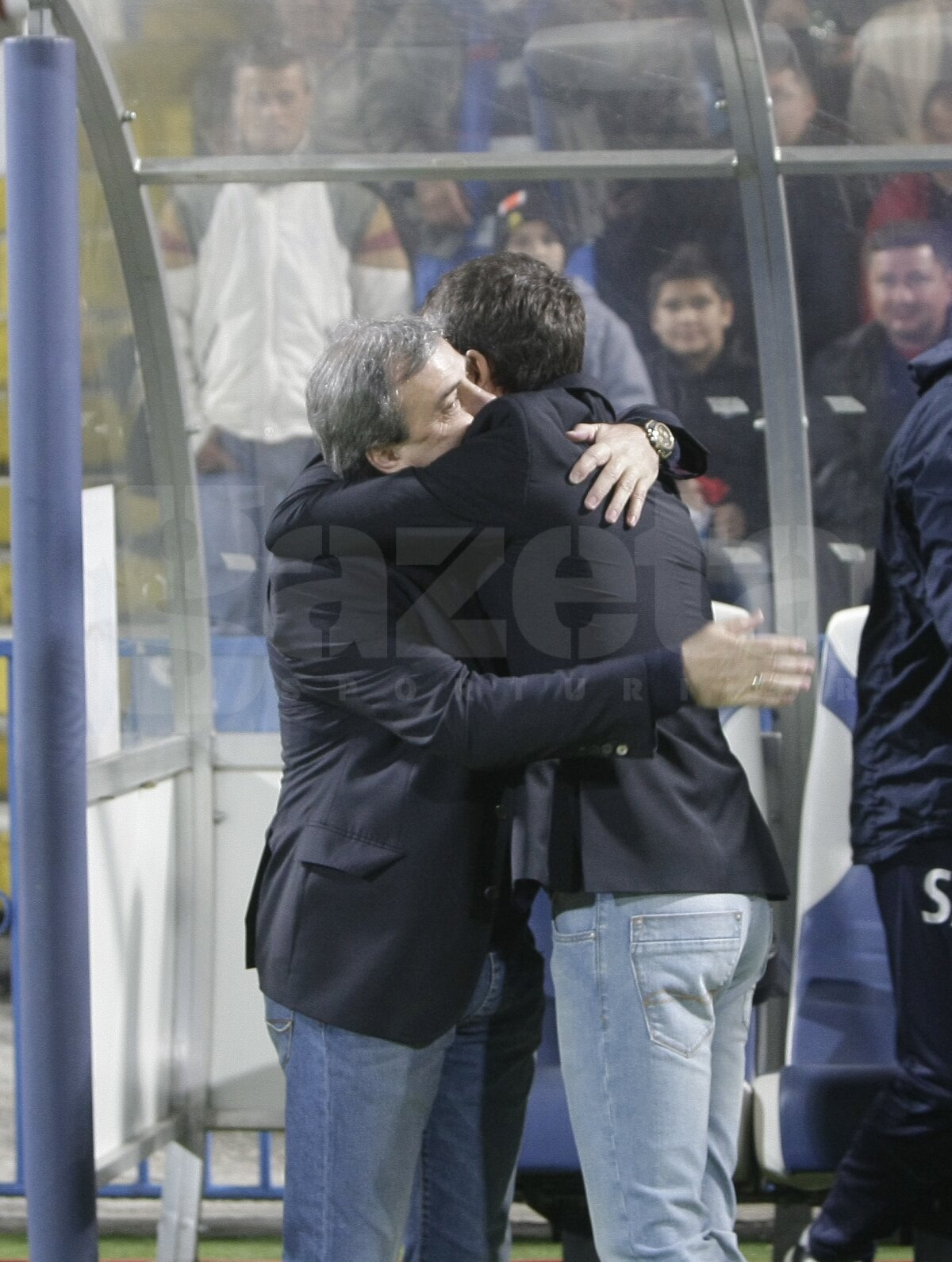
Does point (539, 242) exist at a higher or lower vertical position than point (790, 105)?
lower

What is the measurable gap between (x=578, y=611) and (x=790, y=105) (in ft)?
4.81

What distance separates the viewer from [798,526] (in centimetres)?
312

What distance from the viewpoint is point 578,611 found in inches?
79.0

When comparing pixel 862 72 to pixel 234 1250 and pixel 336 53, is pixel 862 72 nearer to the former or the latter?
pixel 336 53

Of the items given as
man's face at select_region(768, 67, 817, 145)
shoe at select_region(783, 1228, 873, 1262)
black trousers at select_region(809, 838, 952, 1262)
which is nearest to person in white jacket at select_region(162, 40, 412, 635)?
man's face at select_region(768, 67, 817, 145)

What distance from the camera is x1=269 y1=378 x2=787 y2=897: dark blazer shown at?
1.98 meters

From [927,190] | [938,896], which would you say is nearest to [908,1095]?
[938,896]

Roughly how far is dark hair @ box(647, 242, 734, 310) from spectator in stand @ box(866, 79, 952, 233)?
0.99 ft

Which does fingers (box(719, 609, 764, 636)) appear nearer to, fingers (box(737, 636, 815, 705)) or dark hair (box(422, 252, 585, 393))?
fingers (box(737, 636, 815, 705))

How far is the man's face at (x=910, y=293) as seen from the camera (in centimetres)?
313

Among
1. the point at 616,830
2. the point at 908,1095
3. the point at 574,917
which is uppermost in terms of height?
the point at 616,830

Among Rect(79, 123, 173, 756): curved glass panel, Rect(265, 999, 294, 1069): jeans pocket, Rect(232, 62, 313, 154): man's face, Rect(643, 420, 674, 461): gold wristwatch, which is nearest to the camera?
Rect(265, 999, 294, 1069): jeans pocket

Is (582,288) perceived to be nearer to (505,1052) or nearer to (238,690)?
(238,690)

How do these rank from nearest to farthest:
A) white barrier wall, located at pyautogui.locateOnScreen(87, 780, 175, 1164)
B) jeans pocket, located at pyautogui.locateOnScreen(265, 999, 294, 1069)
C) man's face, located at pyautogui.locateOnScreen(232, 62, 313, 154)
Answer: jeans pocket, located at pyautogui.locateOnScreen(265, 999, 294, 1069) → white barrier wall, located at pyautogui.locateOnScreen(87, 780, 175, 1164) → man's face, located at pyautogui.locateOnScreen(232, 62, 313, 154)
